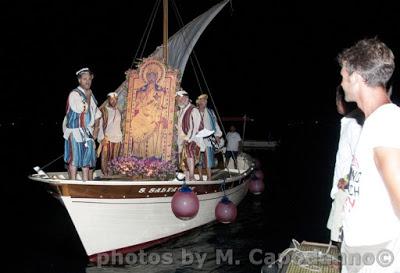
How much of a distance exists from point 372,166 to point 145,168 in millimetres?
7788

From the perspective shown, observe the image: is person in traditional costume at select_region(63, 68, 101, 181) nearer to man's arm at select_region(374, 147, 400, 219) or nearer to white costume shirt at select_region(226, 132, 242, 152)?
man's arm at select_region(374, 147, 400, 219)

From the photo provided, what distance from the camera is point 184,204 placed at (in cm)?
842

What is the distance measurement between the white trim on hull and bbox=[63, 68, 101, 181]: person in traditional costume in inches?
26.6

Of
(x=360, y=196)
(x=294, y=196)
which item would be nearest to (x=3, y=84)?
(x=294, y=196)

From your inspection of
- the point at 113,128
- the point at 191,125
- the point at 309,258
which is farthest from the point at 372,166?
the point at 113,128

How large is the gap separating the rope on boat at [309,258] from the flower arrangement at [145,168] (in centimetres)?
514

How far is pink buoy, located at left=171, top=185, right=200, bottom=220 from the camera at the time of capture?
844 cm

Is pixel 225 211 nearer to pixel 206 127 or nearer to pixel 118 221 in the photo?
pixel 206 127

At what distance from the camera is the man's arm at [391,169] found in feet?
6.55

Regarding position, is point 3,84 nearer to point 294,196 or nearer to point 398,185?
point 294,196

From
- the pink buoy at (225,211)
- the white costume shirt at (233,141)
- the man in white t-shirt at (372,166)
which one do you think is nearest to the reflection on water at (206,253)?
the pink buoy at (225,211)

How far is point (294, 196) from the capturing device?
1719cm

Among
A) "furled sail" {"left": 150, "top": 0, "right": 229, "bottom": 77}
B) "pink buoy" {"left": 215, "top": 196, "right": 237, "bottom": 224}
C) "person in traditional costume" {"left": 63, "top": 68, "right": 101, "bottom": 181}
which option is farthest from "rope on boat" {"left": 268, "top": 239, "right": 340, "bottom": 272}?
"furled sail" {"left": 150, "top": 0, "right": 229, "bottom": 77}

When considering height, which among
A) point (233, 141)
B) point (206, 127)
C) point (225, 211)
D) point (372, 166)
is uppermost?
point (206, 127)
